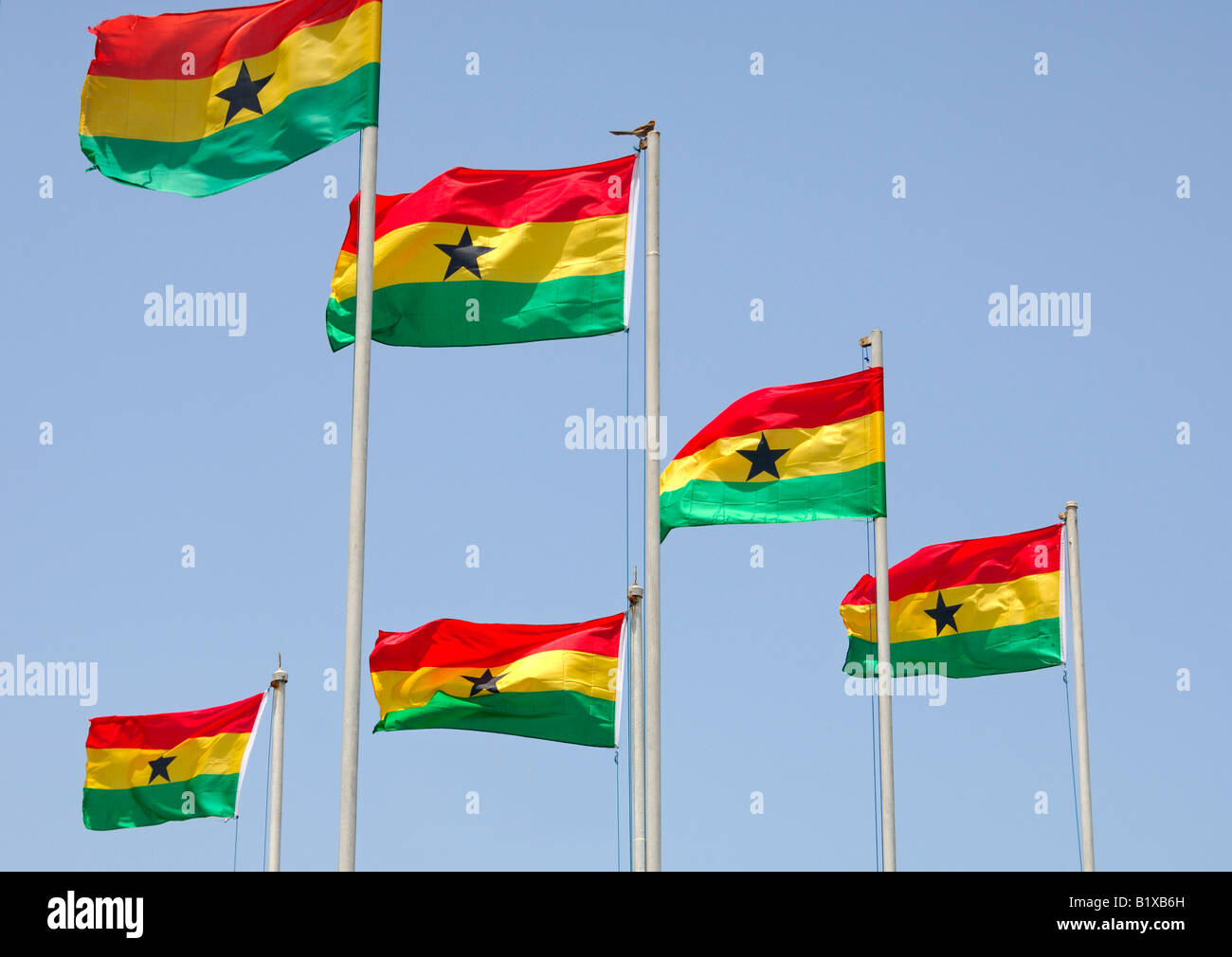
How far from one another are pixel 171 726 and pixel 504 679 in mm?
11316

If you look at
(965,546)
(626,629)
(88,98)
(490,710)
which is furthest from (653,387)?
(965,546)

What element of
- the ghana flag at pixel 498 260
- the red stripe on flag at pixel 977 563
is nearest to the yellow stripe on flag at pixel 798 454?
the ghana flag at pixel 498 260

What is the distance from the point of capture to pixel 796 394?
2338cm

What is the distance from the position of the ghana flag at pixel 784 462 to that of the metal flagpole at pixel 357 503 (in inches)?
279

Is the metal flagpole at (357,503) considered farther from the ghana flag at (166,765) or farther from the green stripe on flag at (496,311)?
the ghana flag at (166,765)

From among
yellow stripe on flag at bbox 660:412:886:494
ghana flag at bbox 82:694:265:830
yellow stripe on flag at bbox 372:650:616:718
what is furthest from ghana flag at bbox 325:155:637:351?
ghana flag at bbox 82:694:265:830

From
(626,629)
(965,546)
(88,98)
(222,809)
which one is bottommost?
(222,809)

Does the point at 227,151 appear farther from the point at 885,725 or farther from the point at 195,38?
the point at 885,725

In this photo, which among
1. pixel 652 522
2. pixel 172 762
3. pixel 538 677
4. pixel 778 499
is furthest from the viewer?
pixel 172 762

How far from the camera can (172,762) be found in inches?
1225

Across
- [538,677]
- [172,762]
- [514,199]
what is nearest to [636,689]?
[538,677]

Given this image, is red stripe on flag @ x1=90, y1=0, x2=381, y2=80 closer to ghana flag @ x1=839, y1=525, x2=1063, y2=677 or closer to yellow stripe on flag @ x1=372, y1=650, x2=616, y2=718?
yellow stripe on flag @ x1=372, y1=650, x2=616, y2=718

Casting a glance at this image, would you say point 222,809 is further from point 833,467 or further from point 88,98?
point 88,98
